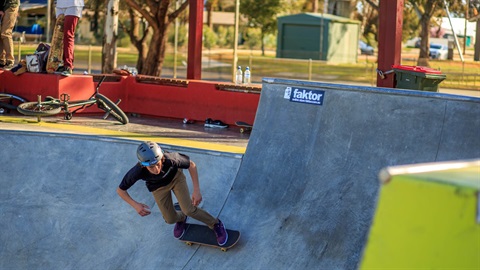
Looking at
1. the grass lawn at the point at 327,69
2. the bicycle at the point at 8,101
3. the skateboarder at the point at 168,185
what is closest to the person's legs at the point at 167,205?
the skateboarder at the point at 168,185

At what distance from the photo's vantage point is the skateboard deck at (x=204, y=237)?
9586 millimetres

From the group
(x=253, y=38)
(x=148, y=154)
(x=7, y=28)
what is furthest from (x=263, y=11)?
(x=148, y=154)

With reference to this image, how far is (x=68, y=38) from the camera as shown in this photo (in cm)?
1558

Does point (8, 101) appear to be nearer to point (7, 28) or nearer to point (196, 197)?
point (7, 28)

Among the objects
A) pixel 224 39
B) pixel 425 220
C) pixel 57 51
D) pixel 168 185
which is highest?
pixel 224 39

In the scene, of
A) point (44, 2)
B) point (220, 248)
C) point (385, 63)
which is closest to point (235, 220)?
point (220, 248)

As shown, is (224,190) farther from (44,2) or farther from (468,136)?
(44,2)

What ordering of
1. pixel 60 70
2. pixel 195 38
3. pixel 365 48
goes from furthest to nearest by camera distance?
1. pixel 365 48
2. pixel 195 38
3. pixel 60 70

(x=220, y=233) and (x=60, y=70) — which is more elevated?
(x=60, y=70)

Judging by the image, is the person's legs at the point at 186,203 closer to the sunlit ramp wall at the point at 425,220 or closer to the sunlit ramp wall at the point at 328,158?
the sunlit ramp wall at the point at 328,158

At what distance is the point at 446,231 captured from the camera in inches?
154

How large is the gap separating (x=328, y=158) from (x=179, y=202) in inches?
77.0

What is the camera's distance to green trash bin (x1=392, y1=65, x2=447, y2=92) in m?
13.2

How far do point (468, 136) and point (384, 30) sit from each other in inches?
221
